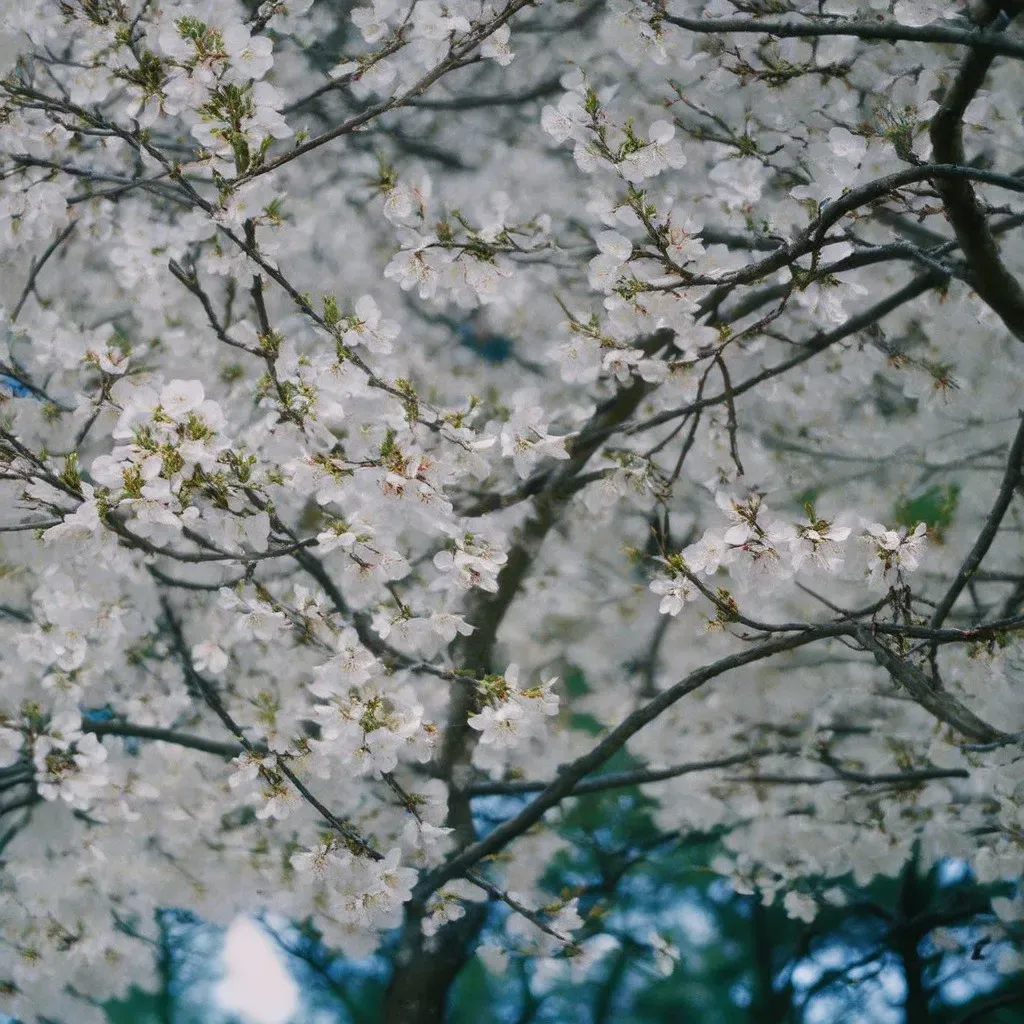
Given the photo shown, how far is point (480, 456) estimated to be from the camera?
7.88ft

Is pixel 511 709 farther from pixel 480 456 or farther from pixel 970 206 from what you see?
pixel 970 206

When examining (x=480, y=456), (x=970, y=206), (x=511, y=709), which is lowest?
(x=511, y=709)

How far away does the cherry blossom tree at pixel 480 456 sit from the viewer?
2238 mm

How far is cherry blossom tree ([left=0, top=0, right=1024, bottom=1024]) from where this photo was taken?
224 cm

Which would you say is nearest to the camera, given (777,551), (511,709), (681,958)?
(777,551)

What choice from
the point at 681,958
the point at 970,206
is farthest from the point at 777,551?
the point at 681,958

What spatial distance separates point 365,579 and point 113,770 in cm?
224

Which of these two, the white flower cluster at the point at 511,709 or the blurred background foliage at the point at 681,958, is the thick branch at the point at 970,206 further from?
the blurred background foliage at the point at 681,958

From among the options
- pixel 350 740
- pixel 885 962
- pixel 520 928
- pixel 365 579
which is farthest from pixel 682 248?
pixel 885 962

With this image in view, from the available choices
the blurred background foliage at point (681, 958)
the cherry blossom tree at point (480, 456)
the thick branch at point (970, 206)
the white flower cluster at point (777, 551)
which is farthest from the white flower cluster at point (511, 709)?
the blurred background foliage at point (681, 958)

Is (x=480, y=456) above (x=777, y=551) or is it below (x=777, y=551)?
above

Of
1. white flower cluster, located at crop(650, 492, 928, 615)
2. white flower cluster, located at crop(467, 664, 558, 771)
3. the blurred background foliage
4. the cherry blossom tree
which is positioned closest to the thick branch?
the cherry blossom tree

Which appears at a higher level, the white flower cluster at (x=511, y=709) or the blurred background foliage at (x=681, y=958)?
the blurred background foliage at (x=681, y=958)

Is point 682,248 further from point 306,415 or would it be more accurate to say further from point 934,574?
point 934,574
